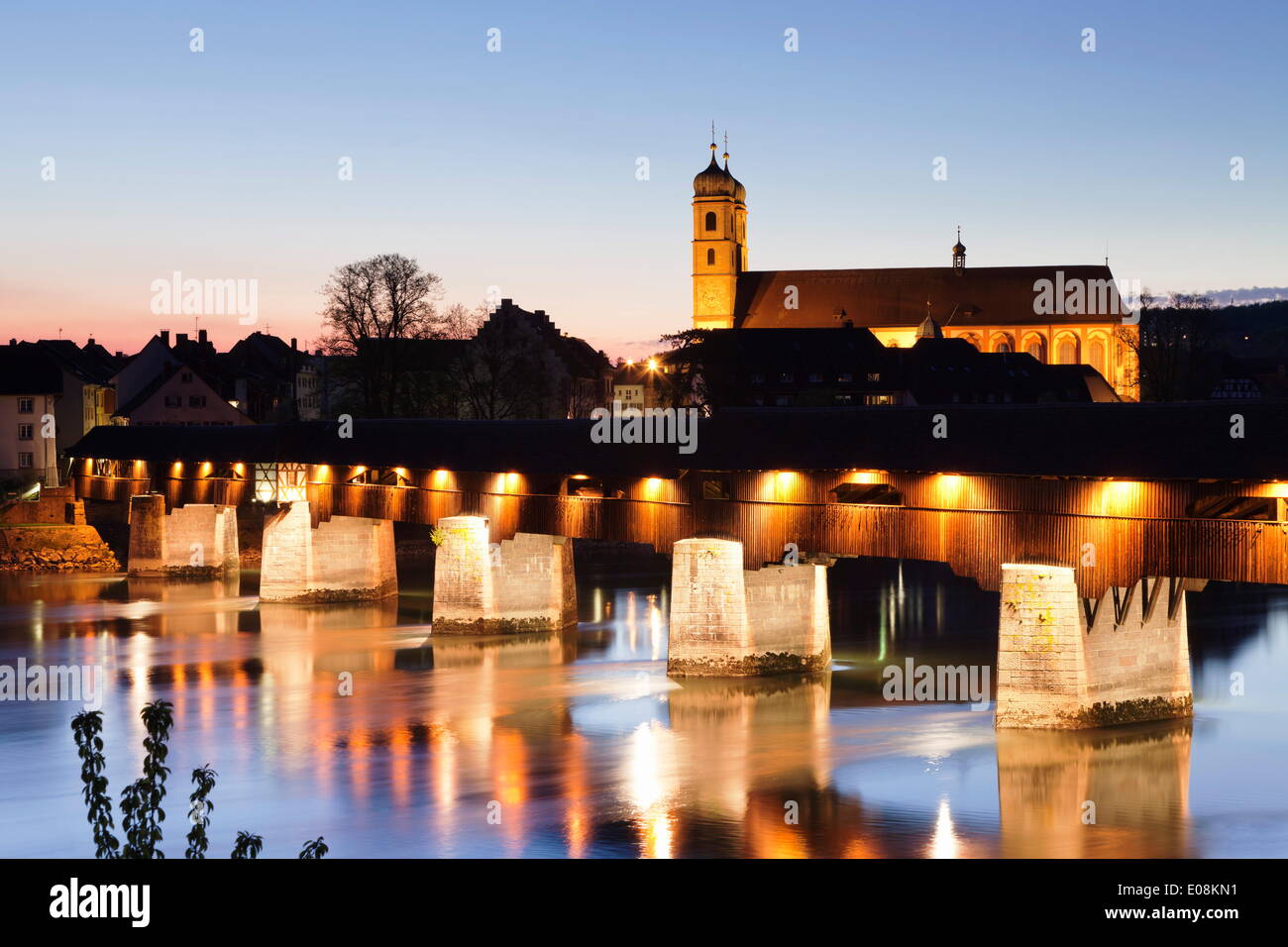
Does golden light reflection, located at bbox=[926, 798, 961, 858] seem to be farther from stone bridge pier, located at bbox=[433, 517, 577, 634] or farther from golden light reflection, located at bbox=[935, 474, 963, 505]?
stone bridge pier, located at bbox=[433, 517, 577, 634]

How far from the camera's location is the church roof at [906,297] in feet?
333

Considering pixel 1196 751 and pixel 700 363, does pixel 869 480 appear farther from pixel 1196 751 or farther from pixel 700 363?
pixel 700 363

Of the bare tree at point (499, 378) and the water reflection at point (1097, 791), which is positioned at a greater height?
the bare tree at point (499, 378)

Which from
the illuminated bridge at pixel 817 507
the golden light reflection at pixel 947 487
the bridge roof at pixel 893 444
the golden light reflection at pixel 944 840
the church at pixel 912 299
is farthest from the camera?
the church at pixel 912 299

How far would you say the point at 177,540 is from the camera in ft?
175

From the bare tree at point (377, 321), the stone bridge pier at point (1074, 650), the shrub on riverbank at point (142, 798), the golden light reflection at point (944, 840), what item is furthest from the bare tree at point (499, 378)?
the shrub on riverbank at point (142, 798)

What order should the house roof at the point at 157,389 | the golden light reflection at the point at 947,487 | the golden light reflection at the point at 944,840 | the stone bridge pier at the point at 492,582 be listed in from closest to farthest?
1. the golden light reflection at the point at 944,840
2. the golden light reflection at the point at 947,487
3. the stone bridge pier at the point at 492,582
4. the house roof at the point at 157,389

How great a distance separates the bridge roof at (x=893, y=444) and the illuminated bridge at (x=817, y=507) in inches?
1.6

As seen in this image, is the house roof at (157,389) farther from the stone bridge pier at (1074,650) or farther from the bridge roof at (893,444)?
the stone bridge pier at (1074,650)

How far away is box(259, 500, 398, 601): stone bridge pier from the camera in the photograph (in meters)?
45.8

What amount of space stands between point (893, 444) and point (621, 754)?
7494 mm

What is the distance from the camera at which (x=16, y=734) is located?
27.9m

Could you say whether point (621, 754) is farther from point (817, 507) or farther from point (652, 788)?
point (817, 507)
